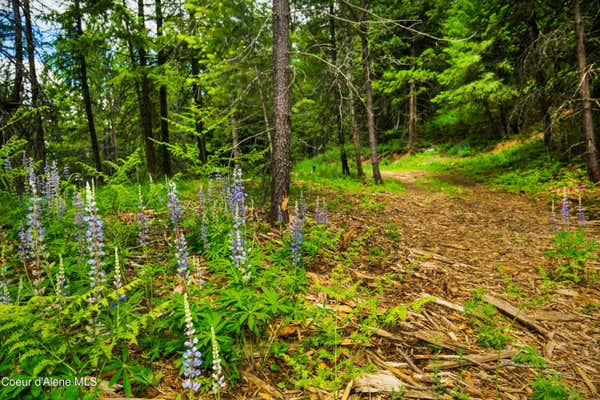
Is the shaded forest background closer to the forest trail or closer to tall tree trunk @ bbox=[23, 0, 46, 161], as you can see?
tall tree trunk @ bbox=[23, 0, 46, 161]

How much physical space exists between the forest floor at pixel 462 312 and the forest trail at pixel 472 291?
0.01 meters

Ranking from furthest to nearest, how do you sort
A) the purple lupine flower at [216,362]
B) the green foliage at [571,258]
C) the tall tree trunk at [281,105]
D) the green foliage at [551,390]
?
the tall tree trunk at [281,105]
the green foliage at [571,258]
the green foliage at [551,390]
the purple lupine flower at [216,362]

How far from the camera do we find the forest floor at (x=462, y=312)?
8.59ft

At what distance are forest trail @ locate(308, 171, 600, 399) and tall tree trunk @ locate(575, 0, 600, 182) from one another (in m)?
2.39

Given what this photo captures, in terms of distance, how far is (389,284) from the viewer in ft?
13.6

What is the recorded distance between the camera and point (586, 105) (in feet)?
28.0

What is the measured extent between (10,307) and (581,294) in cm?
608

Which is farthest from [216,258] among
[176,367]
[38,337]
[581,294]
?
[581,294]

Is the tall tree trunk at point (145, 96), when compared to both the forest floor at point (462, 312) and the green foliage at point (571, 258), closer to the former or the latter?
the forest floor at point (462, 312)

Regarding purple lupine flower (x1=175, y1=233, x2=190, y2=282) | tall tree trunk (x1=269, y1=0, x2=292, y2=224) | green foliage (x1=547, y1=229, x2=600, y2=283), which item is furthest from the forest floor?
tall tree trunk (x1=269, y1=0, x2=292, y2=224)

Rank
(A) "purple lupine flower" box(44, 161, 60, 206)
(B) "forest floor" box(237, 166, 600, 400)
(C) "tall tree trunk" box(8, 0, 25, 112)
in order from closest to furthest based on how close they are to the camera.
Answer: (B) "forest floor" box(237, 166, 600, 400), (A) "purple lupine flower" box(44, 161, 60, 206), (C) "tall tree trunk" box(8, 0, 25, 112)

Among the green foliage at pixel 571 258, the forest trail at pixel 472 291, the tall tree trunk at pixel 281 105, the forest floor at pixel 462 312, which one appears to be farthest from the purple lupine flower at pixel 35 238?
the green foliage at pixel 571 258

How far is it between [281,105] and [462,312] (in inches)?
158

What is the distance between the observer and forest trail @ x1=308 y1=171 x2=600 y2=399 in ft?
9.24
